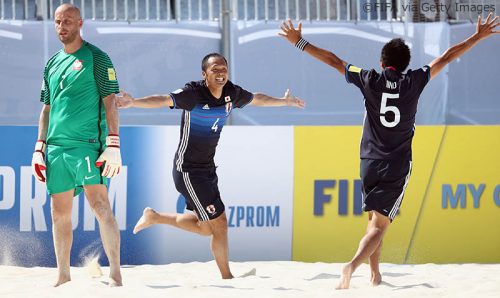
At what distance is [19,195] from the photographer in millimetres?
7871

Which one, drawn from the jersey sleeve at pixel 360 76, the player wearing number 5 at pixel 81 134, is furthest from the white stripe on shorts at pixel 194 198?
the jersey sleeve at pixel 360 76

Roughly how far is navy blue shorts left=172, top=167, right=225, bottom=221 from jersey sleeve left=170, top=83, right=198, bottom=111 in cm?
47

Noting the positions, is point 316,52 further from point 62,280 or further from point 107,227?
point 62,280

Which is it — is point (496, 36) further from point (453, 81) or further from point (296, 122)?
point (296, 122)

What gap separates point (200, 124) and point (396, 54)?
1379mm

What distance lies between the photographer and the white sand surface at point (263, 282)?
5.62 metres

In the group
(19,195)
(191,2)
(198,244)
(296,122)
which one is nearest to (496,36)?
(296,122)

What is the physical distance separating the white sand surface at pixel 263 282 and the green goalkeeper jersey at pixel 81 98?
873mm

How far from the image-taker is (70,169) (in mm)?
5832

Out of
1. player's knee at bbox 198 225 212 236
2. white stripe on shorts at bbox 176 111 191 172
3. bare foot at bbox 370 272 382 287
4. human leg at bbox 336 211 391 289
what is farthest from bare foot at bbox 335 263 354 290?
white stripe on shorts at bbox 176 111 191 172

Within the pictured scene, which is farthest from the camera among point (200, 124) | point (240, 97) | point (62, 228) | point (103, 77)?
point (240, 97)

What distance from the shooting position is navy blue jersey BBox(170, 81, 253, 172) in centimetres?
646

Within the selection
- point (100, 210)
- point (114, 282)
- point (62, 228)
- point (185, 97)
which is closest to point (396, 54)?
point (185, 97)

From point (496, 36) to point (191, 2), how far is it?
12.4 feet
